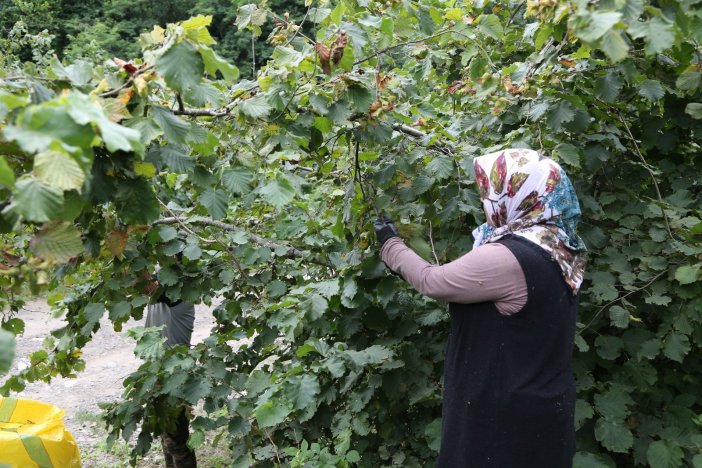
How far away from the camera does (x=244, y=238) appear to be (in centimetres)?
289

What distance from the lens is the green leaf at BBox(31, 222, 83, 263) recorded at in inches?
54.2

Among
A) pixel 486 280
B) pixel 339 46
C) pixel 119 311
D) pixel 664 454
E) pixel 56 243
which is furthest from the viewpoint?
pixel 119 311

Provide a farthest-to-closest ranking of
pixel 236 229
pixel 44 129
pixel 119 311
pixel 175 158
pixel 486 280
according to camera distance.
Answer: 1. pixel 236 229
2. pixel 119 311
3. pixel 175 158
4. pixel 486 280
5. pixel 44 129

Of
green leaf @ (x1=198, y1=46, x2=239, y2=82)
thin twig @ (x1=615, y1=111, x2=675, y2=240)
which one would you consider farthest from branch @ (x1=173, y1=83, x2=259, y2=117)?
thin twig @ (x1=615, y1=111, x2=675, y2=240)

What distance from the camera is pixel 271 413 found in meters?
2.10

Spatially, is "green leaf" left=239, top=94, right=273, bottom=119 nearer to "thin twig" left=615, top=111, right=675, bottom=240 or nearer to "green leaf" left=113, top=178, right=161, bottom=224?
"green leaf" left=113, top=178, right=161, bottom=224

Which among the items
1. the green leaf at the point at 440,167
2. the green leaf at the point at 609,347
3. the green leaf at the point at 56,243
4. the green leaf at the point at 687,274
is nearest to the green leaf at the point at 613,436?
the green leaf at the point at 609,347

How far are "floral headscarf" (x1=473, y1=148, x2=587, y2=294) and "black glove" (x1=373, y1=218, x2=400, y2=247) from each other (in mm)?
392

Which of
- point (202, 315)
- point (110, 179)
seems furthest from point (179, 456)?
point (202, 315)

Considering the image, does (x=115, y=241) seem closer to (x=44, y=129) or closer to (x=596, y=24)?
(x=44, y=129)

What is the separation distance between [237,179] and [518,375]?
43.0 inches

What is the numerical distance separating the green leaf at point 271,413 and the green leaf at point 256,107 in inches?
36.9

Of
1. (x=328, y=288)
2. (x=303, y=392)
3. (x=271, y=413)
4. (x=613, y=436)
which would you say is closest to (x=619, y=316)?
(x=613, y=436)

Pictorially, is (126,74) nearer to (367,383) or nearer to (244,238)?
(244,238)
